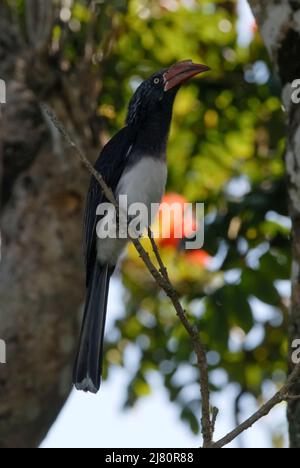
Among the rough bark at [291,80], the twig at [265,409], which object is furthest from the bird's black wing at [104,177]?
the twig at [265,409]

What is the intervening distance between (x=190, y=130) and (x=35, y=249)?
1.58m

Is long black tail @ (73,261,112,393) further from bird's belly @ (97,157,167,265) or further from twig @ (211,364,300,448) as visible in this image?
twig @ (211,364,300,448)

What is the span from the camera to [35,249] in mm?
5637

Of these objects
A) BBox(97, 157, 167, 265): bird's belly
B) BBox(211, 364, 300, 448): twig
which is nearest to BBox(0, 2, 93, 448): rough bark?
BBox(97, 157, 167, 265): bird's belly

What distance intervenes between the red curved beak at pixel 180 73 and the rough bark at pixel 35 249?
124cm

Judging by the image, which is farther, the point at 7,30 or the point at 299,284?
the point at 7,30

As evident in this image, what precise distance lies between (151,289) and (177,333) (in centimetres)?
99

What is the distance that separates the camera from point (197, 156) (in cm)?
669

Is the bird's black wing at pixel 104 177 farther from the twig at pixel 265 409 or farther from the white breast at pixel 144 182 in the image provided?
the twig at pixel 265 409

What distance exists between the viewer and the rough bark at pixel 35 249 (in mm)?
5469

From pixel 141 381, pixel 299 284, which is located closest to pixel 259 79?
A: pixel 141 381
